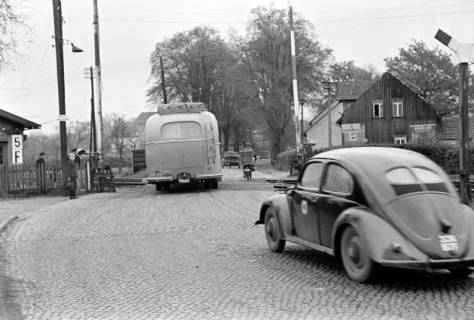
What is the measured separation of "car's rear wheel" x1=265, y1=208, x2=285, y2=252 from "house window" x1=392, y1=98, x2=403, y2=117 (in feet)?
153

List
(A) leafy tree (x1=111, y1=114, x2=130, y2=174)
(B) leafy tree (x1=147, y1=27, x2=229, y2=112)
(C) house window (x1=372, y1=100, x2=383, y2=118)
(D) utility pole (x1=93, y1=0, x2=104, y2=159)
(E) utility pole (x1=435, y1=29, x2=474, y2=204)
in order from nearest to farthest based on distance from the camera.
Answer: (E) utility pole (x1=435, y1=29, x2=474, y2=204)
(D) utility pole (x1=93, y1=0, x2=104, y2=159)
(C) house window (x1=372, y1=100, x2=383, y2=118)
(B) leafy tree (x1=147, y1=27, x2=229, y2=112)
(A) leafy tree (x1=111, y1=114, x2=130, y2=174)

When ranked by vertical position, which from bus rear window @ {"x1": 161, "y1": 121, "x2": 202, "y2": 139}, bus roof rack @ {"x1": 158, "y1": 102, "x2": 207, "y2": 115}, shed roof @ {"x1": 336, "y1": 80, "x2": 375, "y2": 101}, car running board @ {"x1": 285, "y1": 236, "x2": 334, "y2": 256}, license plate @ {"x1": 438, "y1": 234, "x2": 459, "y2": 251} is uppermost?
shed roof @ {"x1": 336, "y1": 80, "x2": 375, "y2": 101}

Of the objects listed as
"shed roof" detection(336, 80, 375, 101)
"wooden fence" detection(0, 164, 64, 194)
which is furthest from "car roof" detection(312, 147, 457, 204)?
"shed roof" detection(336, 80, 375, 101)

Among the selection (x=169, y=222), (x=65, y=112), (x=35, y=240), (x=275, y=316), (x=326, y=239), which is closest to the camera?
(x=275, y=316)

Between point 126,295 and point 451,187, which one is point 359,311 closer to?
point 451,187

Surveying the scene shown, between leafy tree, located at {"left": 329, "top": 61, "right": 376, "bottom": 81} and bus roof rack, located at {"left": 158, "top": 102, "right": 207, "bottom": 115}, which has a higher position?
leafy tree, located at {"left": 329, "top": 61, "right": 376, "bottom": 81}

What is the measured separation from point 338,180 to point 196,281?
215cm

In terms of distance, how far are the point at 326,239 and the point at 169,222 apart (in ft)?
21.3

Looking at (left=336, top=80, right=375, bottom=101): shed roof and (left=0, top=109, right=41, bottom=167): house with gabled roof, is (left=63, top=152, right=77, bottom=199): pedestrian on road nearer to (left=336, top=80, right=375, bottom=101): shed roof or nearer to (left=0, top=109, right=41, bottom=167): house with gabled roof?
(left=0, top=109, right=41, bottom=167): house with gabled roof

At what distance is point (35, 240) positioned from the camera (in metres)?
11.4

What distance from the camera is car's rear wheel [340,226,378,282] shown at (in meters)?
6.52

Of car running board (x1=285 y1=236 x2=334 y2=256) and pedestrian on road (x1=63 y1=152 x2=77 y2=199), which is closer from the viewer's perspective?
car running board (x1=285 y1=236 x2=334 y2=256)

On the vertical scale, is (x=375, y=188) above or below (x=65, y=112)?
below

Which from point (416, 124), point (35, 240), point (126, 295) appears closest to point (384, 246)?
point (126, 295)
